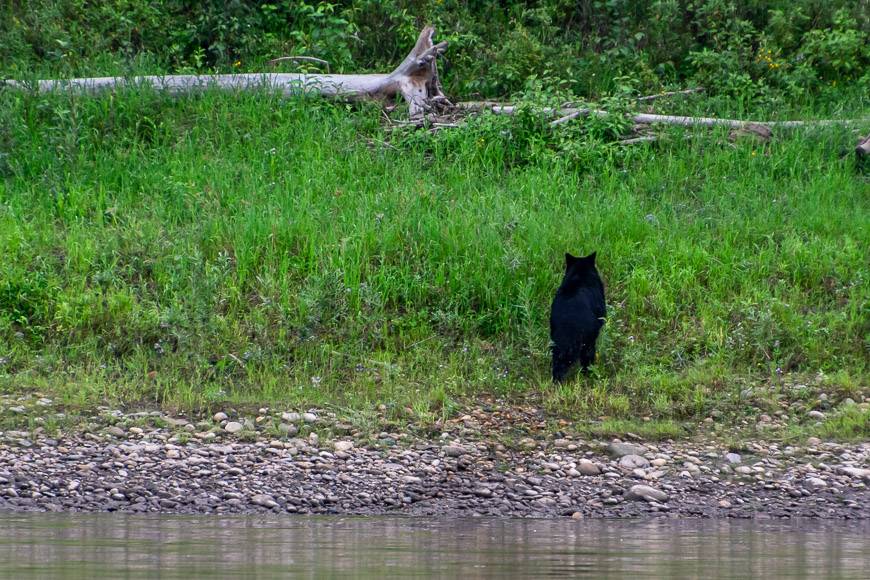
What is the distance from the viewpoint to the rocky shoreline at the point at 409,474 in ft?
21.7

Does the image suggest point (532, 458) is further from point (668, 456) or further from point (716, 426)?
point (716, 426)

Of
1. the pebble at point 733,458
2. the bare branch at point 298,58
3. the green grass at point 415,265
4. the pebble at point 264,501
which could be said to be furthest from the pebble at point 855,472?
the bare branch at point 298,58

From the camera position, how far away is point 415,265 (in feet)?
32.1

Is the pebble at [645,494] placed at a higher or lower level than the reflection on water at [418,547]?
lower

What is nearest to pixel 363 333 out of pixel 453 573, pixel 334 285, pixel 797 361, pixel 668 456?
pixel 334 285

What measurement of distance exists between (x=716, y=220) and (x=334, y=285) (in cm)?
378

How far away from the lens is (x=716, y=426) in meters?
8.08

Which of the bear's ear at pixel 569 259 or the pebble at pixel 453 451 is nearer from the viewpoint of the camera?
the pebble at pixel 453 451

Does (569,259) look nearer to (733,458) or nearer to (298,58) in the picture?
(733,458)

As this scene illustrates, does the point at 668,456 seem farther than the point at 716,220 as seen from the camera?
No

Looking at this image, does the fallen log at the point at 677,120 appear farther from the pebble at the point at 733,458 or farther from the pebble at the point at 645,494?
the pebble at the point at 645,494

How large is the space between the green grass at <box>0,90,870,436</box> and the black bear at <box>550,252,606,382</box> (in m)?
0.22

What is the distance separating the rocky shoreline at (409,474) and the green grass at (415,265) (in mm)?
576

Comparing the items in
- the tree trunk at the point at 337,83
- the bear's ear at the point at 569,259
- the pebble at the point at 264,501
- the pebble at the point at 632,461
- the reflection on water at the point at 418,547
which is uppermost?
the tree trunk at the point at 337,83
